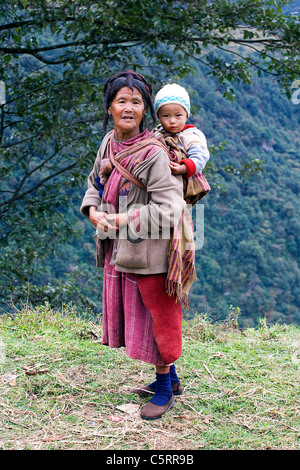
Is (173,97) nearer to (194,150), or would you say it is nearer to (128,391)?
(194,150)

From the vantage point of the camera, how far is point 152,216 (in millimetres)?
2197

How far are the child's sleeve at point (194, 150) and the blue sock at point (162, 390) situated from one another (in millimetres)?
1060

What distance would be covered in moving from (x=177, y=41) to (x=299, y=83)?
1.24 meters

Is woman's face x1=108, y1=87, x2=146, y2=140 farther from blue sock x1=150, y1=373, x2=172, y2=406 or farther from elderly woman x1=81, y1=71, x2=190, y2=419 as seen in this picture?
blue sock x1=150, y1=373, x2=172, y2=406

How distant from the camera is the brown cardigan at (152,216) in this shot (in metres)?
2.19

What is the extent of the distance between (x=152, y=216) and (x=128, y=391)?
3.67 ft

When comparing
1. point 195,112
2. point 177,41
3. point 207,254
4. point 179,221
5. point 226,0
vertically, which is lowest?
point 207,254

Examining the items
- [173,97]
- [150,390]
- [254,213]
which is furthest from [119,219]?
[254,213]

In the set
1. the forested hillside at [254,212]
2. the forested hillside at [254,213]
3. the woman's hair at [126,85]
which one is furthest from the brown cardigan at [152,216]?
the forested hillside at [254,213]

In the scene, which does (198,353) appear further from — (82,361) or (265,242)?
(265,242)

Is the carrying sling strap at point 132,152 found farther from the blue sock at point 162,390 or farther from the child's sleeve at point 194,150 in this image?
the blue sock at point 162,390

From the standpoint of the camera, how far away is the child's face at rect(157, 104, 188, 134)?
2.28 metres

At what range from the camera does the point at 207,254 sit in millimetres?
19359
